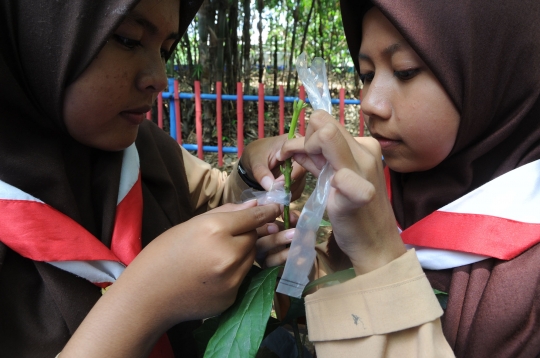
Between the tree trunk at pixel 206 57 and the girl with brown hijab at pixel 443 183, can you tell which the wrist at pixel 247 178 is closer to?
the girl with brown hijab at pixel 443 183

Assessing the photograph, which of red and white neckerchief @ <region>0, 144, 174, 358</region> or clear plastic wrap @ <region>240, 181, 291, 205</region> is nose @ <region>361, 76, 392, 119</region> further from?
red and white neckerchief @ <region>0, 144, 174, 358</region>

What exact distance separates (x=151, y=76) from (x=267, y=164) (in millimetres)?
412

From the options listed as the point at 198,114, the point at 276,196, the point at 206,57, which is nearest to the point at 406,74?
the point at 276,196

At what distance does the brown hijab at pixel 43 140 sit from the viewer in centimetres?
92

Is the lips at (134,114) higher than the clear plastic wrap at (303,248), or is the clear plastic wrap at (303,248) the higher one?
the lips at (134,114)

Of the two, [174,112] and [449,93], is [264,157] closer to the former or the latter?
[449,93]

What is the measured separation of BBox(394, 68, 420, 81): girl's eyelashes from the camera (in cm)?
101

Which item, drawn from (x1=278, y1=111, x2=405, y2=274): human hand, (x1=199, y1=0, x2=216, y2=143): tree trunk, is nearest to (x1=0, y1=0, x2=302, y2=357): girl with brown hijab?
(x1=278, y1=111, x2=405, y2=274): human hand

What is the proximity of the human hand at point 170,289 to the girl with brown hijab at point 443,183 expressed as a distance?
0.63 ft

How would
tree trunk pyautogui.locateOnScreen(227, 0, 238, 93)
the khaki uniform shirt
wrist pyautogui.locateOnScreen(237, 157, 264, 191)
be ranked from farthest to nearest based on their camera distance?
1. tree trunk pyautogui.locateOnScreen(227, 0, 238, 93)
2. wrist pyautogui.locateOnScreen(237, 157, 264, 191)
3. the khaki uniform shirt

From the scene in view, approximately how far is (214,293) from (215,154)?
16.5ft

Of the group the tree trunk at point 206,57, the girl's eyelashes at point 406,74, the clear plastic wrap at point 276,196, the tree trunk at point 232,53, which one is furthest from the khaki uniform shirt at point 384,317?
the tree trunk at point 232,53

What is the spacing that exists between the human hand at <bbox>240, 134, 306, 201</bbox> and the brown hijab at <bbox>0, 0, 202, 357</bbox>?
1.40 feet

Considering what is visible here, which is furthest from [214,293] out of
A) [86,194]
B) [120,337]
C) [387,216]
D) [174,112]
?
[174,112]
